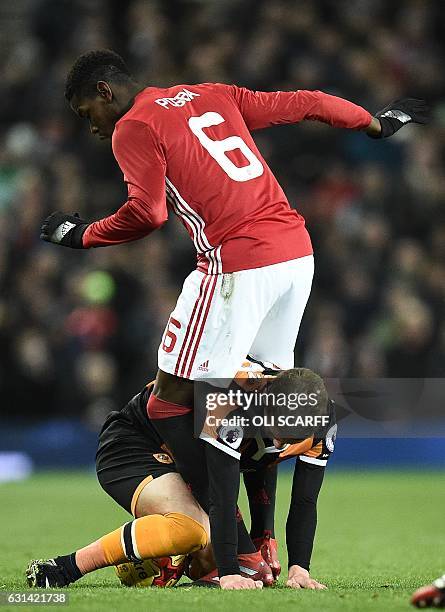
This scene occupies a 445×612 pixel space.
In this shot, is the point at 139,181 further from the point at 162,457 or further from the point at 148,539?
the point at 148,539

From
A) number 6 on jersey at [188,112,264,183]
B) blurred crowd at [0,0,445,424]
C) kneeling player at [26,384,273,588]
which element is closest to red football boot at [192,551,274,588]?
kneeling player at [26,384,273,588]

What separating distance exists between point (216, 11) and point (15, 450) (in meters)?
5.99

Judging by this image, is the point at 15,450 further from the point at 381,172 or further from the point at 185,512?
the point at 185,512

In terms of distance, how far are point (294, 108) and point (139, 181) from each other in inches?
31.5

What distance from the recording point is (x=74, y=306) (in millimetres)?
12406

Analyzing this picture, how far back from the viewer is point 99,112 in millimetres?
5453

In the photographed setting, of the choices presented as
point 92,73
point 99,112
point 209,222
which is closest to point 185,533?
point 209,222

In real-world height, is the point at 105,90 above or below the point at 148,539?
above

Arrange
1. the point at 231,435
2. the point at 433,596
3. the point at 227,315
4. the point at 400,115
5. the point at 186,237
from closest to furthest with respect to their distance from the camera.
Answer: the point at 433,596 → the point at 231,435 → the point at 227,315 → the point at 400,115 → the point at 186,237

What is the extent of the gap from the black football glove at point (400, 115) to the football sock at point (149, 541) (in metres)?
1.92

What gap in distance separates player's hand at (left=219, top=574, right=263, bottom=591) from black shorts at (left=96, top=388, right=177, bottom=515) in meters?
0.65

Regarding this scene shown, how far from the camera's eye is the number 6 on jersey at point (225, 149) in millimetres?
5363

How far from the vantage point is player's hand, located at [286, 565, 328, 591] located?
5.22m

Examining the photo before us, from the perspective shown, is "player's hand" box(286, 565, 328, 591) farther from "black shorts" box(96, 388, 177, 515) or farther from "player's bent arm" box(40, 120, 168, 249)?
"player's bent arm" box(40, 120, 168, 249)
